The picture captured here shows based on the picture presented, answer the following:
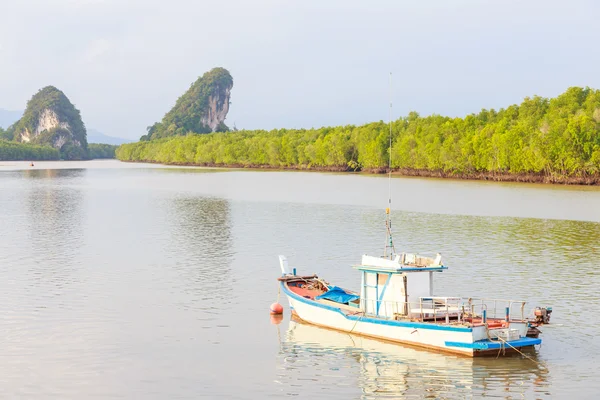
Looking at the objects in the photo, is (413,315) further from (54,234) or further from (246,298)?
(54,234)

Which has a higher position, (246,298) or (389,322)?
(389,322)

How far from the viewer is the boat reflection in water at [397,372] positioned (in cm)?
1617

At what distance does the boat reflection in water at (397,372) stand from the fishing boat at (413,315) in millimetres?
321

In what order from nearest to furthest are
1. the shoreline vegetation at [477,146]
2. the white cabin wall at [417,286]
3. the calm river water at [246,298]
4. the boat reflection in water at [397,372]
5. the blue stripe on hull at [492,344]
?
the boat reflection in water at [397,372], the calm river water at [246,298], the blue stripe on hull at [492,344], the white cabin wall at [417,286], the shoreline vegetation at [477,146]

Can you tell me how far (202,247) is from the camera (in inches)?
1441

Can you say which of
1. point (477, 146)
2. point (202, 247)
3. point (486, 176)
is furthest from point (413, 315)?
point (486, 176)

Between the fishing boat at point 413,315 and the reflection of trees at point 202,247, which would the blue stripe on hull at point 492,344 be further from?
the reflection of trees at point 202,247

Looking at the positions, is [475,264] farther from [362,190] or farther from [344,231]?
[362,190]

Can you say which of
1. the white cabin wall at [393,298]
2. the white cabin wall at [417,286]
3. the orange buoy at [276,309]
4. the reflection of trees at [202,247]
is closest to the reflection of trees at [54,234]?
the reflection of trees at [202,247]

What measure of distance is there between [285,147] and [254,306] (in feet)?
478

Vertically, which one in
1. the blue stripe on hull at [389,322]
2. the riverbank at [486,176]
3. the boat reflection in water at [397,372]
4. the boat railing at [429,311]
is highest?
the riverbank at [486,176]

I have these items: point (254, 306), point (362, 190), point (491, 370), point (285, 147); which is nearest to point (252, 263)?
point (254, 306)

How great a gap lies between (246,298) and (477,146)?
8637 centimetres

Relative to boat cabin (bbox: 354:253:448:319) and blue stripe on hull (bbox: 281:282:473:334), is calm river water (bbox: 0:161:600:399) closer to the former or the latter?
blue stripe on hull (bbox: 281:282:473:334)
